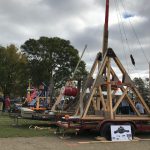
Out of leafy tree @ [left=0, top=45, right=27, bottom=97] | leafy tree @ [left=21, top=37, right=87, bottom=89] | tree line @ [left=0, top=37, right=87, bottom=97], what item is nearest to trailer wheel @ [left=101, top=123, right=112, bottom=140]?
tree line @ [left=0, top=37, right=87, bottom=97]

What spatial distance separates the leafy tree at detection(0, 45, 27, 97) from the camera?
47344mm

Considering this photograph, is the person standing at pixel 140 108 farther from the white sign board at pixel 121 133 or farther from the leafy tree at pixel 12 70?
the leafy tree at pixel 12 70

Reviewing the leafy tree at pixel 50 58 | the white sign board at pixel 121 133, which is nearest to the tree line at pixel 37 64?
the leafy tree at pixel 50 58

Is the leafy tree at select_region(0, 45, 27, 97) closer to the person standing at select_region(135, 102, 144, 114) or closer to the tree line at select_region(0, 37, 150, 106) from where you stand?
the tree line at select_region(0, 37, 150, 106)

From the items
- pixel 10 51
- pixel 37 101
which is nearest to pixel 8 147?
pixel 37 101

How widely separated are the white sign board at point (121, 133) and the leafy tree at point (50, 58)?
37.6 m

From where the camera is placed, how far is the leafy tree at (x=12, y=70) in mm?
47344

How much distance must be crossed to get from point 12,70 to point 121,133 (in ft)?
115

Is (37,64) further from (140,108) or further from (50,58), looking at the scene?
(140,108)

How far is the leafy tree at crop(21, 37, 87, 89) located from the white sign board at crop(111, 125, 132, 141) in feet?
123

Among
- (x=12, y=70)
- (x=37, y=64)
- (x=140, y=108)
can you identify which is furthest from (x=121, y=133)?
(x=37, y=64)

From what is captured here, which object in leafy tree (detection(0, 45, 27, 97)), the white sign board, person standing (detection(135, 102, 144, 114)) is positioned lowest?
the white sign board

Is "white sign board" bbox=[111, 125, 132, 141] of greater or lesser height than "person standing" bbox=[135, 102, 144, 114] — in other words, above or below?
below

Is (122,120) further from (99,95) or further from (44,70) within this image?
(44,70)
